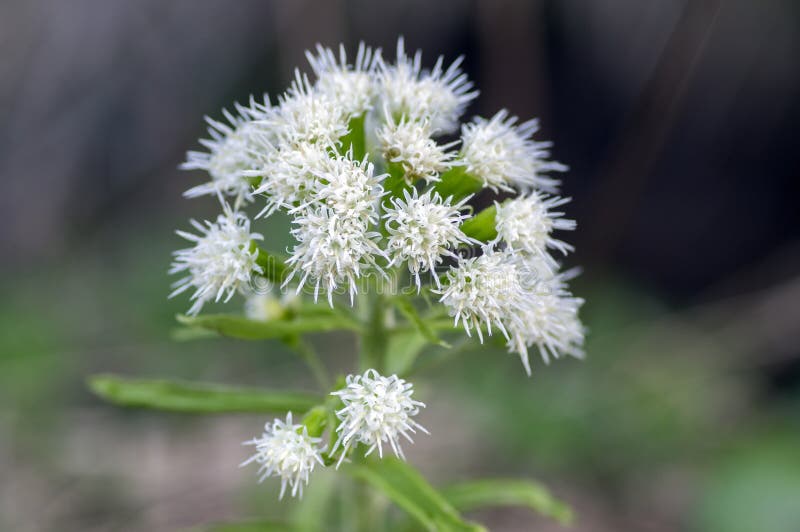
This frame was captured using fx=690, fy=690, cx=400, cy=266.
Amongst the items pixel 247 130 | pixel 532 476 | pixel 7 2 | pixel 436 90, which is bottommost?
pixel 532 476

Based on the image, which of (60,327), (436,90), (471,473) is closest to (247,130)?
(436,90)

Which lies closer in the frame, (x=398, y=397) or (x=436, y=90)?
(x=398, y=397)

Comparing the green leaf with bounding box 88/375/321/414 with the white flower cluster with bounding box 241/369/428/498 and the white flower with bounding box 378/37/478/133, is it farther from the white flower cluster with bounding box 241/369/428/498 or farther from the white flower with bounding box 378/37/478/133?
the white flower with bounding box 378/37/478/133

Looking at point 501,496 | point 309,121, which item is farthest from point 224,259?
point 501,496

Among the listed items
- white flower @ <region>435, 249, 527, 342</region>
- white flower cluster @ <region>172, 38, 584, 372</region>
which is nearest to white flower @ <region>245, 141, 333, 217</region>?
white flower cluster @ <region>172, 38, 584, 372</region>

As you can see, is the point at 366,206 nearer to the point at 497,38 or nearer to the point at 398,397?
the point at 398,397

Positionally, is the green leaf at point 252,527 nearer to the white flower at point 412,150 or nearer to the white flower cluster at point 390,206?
the white flower cluster at point 390,206
